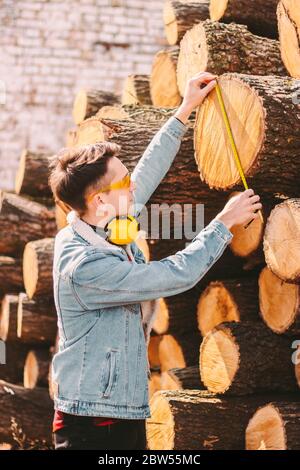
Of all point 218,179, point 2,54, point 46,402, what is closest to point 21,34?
point 2,54

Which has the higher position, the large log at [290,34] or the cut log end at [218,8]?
the cut log end at [218,8]

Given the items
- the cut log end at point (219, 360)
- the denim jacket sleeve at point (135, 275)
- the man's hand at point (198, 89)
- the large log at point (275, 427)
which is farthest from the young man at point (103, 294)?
the cut log end at point (219, 360)

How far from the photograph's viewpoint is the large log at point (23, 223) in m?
5.79

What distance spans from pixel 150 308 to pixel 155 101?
2.26 meters

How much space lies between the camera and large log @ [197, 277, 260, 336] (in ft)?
12.9

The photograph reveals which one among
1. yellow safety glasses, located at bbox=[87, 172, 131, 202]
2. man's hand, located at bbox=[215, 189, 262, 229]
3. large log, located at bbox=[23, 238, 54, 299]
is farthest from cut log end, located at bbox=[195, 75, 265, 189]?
large log, located at bbox=[23, 238, 54, 299]

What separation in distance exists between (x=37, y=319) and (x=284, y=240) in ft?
8.70

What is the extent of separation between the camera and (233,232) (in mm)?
3957

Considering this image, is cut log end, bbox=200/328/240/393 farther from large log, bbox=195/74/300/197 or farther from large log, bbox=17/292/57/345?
large log, bbox=17/292/57/345

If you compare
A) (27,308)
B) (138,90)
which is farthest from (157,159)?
(27,308)

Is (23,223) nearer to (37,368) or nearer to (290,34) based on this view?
(37,368)

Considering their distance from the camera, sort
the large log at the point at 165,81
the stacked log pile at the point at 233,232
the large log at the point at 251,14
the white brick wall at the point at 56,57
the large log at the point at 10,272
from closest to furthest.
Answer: the stacked log pile at the point at 233,232 → the large log at the point at 251,14 → the large log at the point at 165,81 → the large log at the point at 10,272 → the white brick wall at the point at 56,57

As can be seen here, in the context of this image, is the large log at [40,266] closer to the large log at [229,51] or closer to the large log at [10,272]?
the large log at [10,272]

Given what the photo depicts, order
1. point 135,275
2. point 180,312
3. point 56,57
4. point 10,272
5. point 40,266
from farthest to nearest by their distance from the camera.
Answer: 1. point 56,57
2. point 10,272
3. point 40,266
4. point 180,312
5. point 135,275
